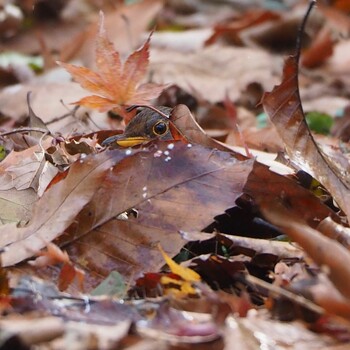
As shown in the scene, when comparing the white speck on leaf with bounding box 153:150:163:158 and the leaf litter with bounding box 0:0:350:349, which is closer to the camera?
the leaf litter with bounding box 0:0:350:349

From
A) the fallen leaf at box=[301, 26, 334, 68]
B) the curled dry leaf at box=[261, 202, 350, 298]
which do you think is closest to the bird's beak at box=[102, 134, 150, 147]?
the curled dry leaf at box=[261, 202, 350, 298]

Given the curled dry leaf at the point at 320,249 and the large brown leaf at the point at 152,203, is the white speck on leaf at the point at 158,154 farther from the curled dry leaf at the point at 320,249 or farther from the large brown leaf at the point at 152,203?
the curled dry leaf at the point at 320,249

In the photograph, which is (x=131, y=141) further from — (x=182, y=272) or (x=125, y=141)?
(x=182, y=272)

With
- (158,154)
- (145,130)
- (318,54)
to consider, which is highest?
(158,154)

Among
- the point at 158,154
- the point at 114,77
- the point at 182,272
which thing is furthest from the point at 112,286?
the point at 114,77

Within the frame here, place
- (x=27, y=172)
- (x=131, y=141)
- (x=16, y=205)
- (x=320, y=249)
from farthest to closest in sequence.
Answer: (x=131, y=141) < (x=27, y=172) < (x=16, y=205) < (x=320, y=249)

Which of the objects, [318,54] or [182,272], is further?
[318,54]

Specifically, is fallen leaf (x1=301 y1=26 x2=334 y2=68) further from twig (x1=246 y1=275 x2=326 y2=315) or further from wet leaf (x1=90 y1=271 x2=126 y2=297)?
twig (x1=246 y1=275 x2=326 y2=315)
